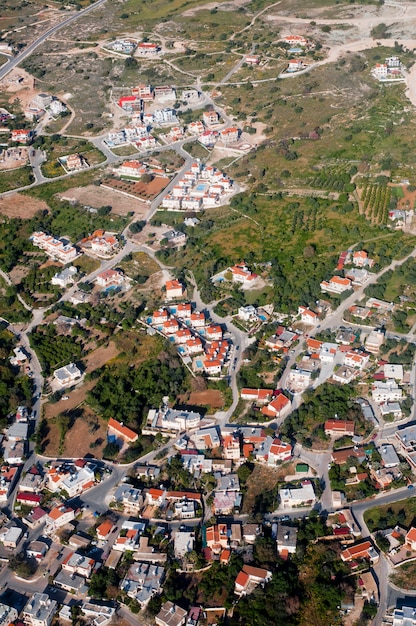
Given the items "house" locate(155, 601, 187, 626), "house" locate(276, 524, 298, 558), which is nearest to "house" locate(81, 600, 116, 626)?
"house" locate(155, 601, 187, 626)

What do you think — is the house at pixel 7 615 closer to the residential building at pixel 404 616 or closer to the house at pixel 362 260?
the residential building at pixel 404 616

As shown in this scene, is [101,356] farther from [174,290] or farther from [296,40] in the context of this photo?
[296,40]

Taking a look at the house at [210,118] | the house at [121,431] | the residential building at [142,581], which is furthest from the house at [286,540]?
the house at [210,118]

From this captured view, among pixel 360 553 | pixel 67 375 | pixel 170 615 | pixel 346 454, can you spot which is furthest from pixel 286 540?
pixel 67 375

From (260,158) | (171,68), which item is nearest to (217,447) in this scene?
(260,158)

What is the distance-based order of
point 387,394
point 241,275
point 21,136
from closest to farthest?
point 387,394 < point 241,275 < point 21,136

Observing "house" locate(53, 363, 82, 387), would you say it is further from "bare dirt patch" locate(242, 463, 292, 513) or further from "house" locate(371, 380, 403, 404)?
"house" locate(371, 380, 403, 404)

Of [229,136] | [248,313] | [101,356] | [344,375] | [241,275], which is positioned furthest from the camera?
[229,136]
